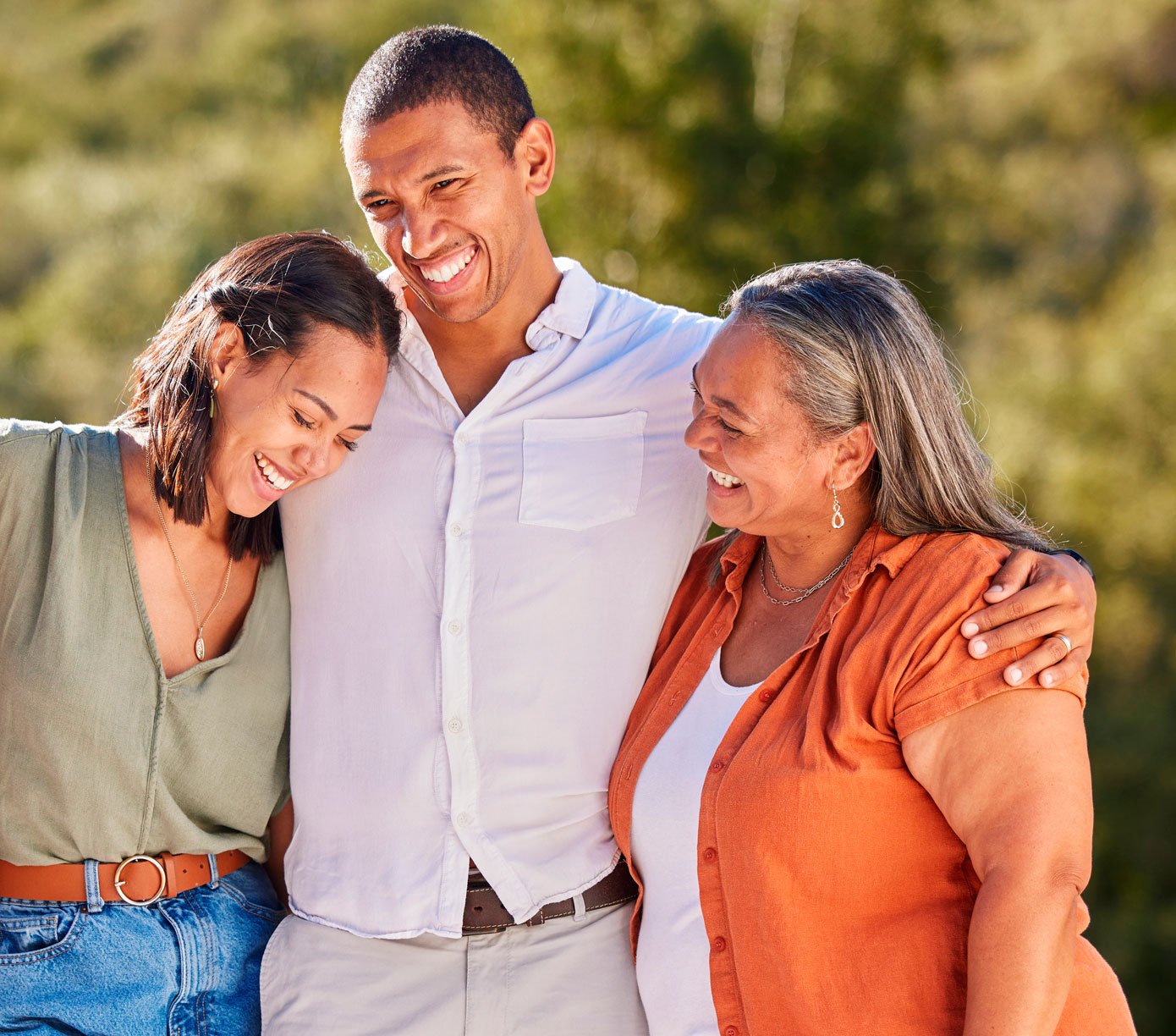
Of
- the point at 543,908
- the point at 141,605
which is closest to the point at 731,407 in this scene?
the point at 543,908

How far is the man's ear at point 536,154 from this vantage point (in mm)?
2570

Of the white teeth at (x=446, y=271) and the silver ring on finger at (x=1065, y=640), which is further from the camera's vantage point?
the white teeth at (x=446, y=271)

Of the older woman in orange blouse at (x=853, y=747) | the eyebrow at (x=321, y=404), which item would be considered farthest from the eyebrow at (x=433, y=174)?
the older woman in orange blouse at (x=853, y=747)

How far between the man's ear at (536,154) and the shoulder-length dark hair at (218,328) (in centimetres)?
48

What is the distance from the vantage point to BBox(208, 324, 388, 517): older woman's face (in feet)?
7.07

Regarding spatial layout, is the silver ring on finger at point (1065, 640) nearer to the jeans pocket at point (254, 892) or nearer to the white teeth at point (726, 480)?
the white teeth at point (726, 480)

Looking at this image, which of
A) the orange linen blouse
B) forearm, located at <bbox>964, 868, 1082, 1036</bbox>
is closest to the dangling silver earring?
the orange linen blouse

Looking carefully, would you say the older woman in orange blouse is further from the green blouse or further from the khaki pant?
the green blouse

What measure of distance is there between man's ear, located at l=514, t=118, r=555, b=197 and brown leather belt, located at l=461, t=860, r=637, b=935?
133 cm

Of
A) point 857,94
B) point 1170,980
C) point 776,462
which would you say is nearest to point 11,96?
point 857,94

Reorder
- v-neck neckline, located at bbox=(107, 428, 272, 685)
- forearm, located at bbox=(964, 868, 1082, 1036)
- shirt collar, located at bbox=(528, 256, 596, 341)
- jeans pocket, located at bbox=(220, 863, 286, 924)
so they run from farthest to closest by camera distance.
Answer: shirt collar, located at bbox=(528, 256, 596, 341), jeans pocket, located at bbox=(220, 863, 286, 924), v-neck neckline, located at bbox=(107, 428, 272, 685), forearm, located at bbox=(964, 868, 1082, 1036)

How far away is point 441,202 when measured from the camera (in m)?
2.41

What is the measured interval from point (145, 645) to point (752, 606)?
3.36ft

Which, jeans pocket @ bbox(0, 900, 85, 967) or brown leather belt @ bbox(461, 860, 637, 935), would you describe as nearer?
jeans pocket @ bbox(0, 900, 85, 967)
